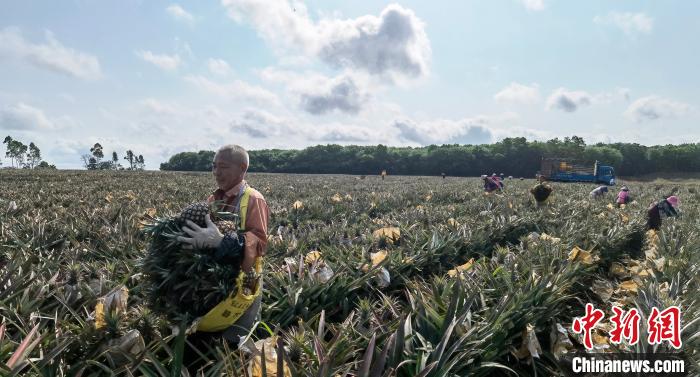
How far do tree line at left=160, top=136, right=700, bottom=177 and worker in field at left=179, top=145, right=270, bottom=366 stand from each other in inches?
2777

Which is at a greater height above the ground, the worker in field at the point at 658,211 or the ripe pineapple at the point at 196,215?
the ripe pineapple at the point at 196,215

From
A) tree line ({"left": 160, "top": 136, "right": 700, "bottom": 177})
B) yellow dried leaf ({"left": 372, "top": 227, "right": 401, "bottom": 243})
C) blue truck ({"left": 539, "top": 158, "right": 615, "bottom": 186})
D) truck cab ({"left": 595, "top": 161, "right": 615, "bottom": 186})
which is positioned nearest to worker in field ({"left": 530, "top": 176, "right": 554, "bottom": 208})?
yellow dried leaf ({"left": 372, "top": 227, "right": 401, "bottom": 243})

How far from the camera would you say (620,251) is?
645 centimetres

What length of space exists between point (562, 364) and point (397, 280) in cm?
213

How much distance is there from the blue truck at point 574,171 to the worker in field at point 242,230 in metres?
46.2

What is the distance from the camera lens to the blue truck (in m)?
42.7

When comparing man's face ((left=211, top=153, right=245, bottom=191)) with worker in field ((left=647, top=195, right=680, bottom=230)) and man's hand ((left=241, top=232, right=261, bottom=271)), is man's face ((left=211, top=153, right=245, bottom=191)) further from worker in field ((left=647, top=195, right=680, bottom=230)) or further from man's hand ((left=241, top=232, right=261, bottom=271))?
worker in field ((left=647, top=195, right=680, bottom=230))

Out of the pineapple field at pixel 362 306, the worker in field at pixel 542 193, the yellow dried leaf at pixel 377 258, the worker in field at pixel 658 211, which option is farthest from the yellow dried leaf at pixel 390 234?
the worker in field at pixel 542 193

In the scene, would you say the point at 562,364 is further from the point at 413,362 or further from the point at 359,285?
the point at 359,285

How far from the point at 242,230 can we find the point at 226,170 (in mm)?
433

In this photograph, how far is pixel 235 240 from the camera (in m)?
2.39

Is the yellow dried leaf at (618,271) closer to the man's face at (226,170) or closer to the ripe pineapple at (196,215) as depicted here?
the man's face at (226,170)

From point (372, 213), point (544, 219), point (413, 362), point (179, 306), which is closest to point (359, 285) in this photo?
point (413, 362)

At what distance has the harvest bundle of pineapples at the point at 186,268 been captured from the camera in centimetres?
231
